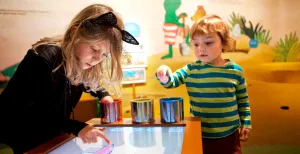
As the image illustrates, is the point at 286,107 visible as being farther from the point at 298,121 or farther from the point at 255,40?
the point at 255,40

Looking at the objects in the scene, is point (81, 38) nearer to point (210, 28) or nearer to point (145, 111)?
point (145, 111)

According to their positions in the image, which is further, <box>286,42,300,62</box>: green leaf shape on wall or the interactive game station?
<box>286,42,300,62</box>: green leaf shape on wall

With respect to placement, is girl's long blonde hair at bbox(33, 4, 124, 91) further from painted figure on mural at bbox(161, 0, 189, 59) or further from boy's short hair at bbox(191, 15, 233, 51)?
painted figure on mural at bbox(161, 0, 189, 59)

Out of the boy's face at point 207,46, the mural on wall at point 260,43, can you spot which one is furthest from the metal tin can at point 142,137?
the mural on wall at point 260,43

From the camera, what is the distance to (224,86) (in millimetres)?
1085

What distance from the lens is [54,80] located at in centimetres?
81

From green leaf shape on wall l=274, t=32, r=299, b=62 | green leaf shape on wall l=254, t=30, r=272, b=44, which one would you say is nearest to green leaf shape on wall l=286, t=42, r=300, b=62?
green leaf shape on wall l=274, t=32, r=299, b=62

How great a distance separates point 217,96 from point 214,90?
0.02 metres

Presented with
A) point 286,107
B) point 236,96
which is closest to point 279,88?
point 286,107

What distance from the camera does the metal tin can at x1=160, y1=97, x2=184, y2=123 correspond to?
3.06 ft

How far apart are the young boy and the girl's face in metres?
0.27

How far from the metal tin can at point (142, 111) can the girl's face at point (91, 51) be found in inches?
7.7

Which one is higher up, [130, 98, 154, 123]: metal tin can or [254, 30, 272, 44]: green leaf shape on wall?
[254, 30, 272, 44]: green leaf shape on wall

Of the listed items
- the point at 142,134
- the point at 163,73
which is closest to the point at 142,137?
the point at 142,134
